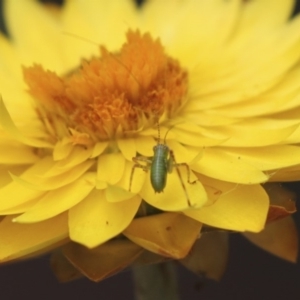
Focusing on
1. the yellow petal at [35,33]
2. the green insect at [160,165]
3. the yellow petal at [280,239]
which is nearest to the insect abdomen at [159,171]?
the green insect at [160,165]

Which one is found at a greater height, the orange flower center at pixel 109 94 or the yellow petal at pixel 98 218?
the orange flower center at pixel 109 94

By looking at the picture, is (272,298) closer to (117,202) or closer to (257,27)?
(257,27)

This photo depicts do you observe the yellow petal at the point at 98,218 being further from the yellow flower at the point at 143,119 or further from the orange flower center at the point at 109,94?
the orange flower center at the point at 109,94

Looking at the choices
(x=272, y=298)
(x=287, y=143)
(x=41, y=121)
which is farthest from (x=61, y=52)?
(x=272, y=298)

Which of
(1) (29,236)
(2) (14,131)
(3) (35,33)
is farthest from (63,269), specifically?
(3) (35,33)

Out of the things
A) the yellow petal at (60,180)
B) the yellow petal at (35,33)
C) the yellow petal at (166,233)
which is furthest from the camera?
the yellow petal at (35,33)

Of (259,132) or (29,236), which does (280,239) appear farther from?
(29,236)

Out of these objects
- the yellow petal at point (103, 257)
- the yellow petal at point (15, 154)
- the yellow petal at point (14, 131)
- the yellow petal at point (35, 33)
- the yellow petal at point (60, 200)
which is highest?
the yellow petal at point (35, 33)

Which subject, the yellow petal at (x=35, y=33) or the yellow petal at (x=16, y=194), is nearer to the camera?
the yellow petal at (x=16, y=194)

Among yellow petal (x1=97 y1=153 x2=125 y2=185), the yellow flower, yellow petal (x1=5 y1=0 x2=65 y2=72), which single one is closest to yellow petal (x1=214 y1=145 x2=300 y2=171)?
the yellow flower
